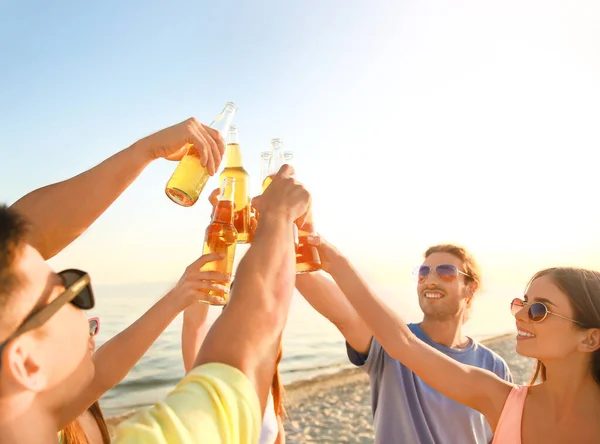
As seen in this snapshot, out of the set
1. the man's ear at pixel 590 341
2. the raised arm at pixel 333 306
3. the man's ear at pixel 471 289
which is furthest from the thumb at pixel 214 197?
the man's ear at pixel 471 289

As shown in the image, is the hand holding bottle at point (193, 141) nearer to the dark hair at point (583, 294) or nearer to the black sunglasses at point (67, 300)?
the black sunglasses at point (67, 300)

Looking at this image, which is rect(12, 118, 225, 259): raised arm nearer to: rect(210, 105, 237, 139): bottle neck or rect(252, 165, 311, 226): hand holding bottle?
rect(210, 105, 237, 139): bottle neck

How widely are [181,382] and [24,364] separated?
35 centimetres

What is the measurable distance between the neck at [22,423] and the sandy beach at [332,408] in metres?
10.2

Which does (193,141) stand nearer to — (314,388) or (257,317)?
(257,317)

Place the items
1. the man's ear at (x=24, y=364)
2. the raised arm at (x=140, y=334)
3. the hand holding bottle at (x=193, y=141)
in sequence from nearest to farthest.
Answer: the man's ear at (x=24, y=364) < the hand holding bottle at (x=193, y=141) < the raised arm at (x=140, y=334)

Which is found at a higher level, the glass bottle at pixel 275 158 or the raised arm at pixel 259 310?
the glass bottle at pixel 275 158

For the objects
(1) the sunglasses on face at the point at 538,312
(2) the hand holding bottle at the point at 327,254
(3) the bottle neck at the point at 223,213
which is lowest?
(1) the sunglasses on face at the point at 538,312

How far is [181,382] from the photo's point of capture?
1.30 metres

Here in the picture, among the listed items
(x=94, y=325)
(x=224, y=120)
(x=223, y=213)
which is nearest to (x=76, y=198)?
(x=223, y=213)

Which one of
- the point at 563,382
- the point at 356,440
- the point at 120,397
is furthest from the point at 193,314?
the point at 120,397

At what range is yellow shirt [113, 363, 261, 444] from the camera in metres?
1.19

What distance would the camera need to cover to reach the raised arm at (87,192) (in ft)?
7.91

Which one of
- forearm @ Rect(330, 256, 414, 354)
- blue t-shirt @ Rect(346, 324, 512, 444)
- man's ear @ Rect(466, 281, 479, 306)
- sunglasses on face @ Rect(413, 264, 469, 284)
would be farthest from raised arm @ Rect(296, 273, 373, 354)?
man's ear @ Rect(466, 281, 479, 306)
